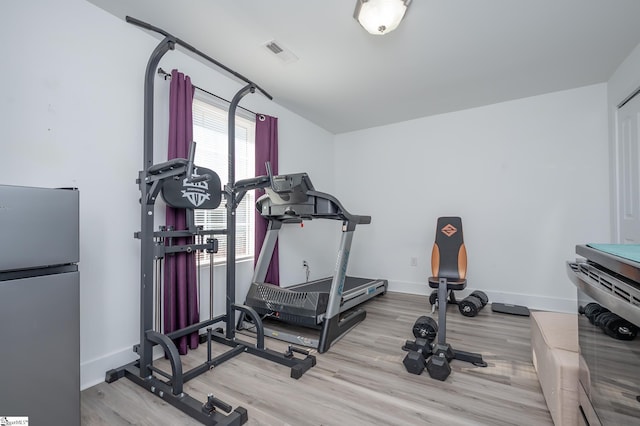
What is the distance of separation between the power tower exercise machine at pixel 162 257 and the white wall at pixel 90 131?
0.30 m

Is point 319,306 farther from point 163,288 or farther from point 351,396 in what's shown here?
point 163,288

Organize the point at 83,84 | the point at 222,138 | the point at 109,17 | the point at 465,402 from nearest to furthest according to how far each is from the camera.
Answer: the point at 465,402 → the point at 83,84 → the point at 109,17 → the point at 222,138

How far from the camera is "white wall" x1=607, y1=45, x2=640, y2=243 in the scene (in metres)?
2.51

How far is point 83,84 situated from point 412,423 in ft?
9.46

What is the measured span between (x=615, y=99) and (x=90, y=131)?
15.3ft

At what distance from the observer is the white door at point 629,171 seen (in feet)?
8.25

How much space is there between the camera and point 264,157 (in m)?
3.29

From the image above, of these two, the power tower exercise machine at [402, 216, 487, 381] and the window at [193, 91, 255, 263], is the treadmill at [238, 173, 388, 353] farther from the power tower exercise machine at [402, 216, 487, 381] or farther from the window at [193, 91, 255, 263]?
the power tower exercise machine at [402, 216, 487, 381]

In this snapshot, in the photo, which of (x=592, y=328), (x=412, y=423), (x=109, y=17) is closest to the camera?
(x=592, y=328)

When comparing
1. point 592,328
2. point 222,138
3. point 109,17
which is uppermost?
point 109,17

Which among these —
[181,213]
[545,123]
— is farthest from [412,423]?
[545,123]

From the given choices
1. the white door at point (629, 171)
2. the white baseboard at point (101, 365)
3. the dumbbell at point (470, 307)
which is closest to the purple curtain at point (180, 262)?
the white baseboard at point (101, 365)

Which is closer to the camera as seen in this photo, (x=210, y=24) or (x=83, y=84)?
(x=83, y=84)

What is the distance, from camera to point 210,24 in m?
2.12
